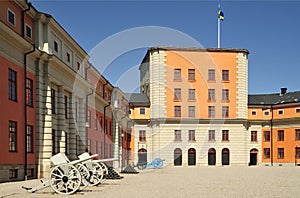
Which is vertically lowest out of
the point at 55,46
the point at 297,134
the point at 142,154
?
the point at 142,154

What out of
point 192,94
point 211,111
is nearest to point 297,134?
point 211,111

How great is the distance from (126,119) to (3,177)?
137 feet

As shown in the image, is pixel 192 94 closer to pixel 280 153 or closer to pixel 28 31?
pixel 280 153

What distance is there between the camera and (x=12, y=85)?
23.4 m

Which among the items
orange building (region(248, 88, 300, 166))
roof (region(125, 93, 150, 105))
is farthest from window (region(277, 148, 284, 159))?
roof (region(125, 93, 150, 105))

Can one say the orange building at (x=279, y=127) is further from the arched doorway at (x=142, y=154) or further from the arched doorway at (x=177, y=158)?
the arched doorway at (x=142, y=154)

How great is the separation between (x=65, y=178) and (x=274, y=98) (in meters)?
59.9

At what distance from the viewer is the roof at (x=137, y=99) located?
67.4 metres

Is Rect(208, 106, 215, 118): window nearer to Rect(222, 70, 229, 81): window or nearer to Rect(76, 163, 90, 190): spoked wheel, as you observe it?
Rect(222, 70, 229, 81): window

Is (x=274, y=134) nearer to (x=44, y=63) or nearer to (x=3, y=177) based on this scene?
(x=44, y=63)

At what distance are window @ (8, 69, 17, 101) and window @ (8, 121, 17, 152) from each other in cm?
136

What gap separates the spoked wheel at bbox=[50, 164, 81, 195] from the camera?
16.3 m

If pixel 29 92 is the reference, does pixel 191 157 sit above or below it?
below

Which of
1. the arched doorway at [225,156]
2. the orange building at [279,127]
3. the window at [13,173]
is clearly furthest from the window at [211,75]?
the window at [13,173]
